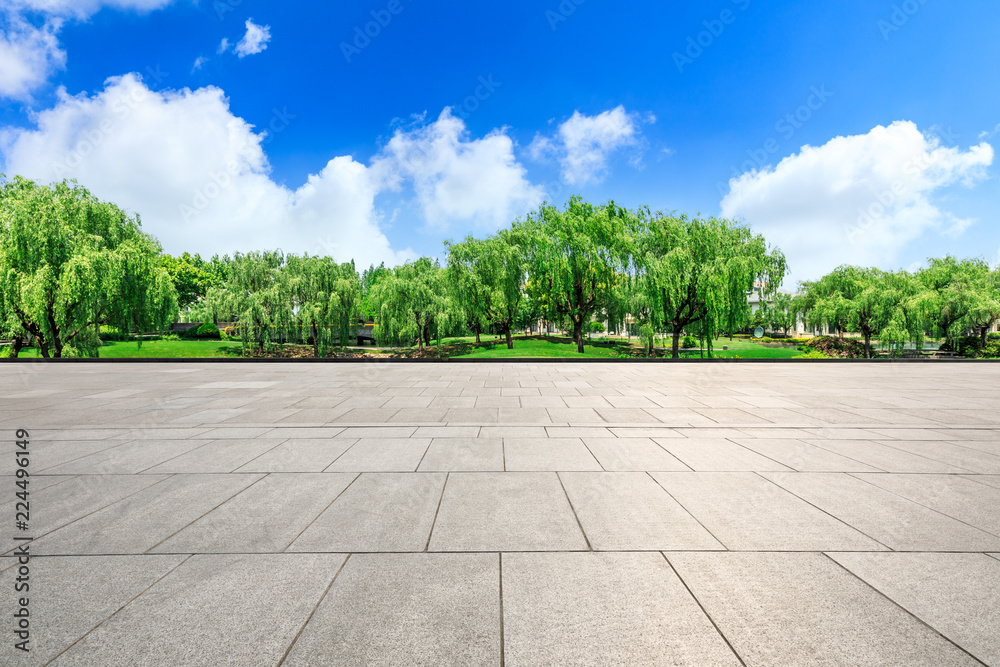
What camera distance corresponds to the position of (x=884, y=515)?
11.6 ft

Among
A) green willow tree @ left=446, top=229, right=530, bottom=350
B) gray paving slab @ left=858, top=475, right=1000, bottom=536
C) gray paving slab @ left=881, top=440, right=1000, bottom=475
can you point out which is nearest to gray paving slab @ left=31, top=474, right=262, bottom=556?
gray paving slab @ left=858, top=475, right=1000, bottom=536

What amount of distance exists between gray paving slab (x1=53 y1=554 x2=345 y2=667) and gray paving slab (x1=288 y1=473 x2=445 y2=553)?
0.24 metres

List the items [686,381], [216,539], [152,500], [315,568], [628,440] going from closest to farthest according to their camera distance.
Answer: [315,568] → [216,539] → [152,500] → [628,440] → [686,381]

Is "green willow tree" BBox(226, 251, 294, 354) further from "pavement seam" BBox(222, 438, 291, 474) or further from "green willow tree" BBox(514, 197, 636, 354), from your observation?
"pavement seam" BBox(222, 438, 291, 474)

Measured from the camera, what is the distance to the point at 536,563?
279cm

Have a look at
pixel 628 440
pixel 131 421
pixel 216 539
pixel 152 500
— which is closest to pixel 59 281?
pixel 131 421

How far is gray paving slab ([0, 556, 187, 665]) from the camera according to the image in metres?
2.09

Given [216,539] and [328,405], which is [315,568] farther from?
[328,405]

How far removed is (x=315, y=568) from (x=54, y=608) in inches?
52.7

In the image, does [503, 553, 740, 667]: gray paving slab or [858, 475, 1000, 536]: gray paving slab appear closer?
[503, 553, 740, 667]: gray paving slab

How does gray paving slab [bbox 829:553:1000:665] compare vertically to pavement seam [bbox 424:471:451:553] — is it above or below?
above

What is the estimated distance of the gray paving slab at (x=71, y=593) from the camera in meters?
2.09

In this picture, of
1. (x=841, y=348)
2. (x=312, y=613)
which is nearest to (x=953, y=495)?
(x=312, y=613)

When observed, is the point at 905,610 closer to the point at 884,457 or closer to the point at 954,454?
the point at 884,457
